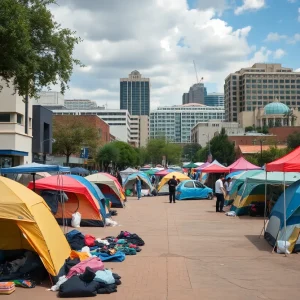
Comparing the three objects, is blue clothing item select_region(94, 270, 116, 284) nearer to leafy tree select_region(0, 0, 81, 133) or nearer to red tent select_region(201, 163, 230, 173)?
leafy tree select_region(0, 0, 81, 133)

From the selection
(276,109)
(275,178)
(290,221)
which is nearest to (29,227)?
(290,221)

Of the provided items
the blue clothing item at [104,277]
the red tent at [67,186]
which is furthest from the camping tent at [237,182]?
the blue clothing item at [104,277]

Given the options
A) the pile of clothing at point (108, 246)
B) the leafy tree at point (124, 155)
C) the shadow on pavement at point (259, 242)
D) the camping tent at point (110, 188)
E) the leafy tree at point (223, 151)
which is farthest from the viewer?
the leafy tree at point (124, 155)

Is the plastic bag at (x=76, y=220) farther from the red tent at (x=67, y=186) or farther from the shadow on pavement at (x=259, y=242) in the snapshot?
the shadow on pavement at (x=259, y=242)

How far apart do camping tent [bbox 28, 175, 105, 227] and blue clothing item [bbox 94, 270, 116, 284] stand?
26.8ft

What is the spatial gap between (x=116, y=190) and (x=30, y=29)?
10289 mm

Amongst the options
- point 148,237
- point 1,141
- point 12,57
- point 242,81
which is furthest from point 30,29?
point 242,81

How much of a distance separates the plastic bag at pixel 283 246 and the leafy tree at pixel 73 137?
43642 millimetres

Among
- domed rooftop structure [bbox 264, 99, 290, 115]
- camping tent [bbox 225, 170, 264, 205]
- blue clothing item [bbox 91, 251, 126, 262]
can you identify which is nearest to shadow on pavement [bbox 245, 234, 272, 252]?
blue clothing item [bbox 91, 251, 126, 262]

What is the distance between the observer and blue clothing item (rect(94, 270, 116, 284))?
310 inches

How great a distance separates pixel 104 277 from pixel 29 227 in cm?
167

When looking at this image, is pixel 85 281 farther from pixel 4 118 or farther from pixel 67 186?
pixel 4 118

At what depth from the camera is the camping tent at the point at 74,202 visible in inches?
635

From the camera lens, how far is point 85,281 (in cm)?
773
